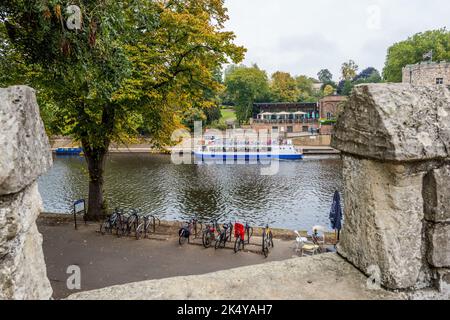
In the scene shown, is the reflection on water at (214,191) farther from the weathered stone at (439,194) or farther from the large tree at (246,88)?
the large tree at (246,88)

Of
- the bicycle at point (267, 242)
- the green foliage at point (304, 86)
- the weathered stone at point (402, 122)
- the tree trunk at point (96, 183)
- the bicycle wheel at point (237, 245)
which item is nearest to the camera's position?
the weathered stone at point (402, 122)

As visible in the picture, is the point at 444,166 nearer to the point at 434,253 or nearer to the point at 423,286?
the point at 434,253

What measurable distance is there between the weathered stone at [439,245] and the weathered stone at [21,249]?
2688 mm

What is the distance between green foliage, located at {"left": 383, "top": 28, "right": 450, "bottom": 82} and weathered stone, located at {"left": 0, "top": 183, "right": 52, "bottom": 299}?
2411 inches

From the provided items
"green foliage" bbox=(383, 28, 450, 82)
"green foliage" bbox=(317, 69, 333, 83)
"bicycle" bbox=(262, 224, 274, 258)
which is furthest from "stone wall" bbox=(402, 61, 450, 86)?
"green foliage" bbox=(317, 69, 333, 83)

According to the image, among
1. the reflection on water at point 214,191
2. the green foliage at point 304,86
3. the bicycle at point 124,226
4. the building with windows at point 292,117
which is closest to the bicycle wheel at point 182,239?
the bicycle at point 124,226

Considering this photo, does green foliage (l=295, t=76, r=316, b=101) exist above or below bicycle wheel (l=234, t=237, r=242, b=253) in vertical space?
above

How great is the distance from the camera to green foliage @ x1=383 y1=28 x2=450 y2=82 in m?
52.1

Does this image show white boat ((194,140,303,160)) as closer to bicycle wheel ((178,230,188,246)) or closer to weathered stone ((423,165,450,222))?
bicycle wheel ((178,230,188,246))

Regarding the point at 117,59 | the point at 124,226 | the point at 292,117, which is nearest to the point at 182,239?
the point at 124,226

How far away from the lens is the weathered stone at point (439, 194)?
2.26 m

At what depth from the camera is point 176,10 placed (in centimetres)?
1199

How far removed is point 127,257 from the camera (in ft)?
31.7

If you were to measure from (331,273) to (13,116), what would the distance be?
8.08 feet
